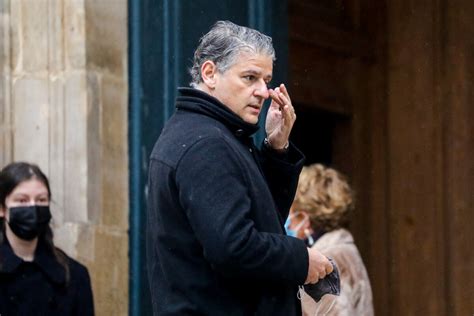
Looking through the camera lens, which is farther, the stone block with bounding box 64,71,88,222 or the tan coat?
the stone block with bounding box 64,71,88,222

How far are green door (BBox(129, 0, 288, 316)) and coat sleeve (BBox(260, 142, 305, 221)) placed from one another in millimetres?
2342

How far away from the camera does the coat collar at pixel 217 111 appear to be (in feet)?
13.0

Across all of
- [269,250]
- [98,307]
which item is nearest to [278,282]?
[269,250]

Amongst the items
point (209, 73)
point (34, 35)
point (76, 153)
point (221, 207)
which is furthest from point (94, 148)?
point (221, 207)

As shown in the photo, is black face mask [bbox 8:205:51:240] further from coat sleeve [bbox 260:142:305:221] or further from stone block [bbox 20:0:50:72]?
coat sleeve [bbox 260:142:305:221]

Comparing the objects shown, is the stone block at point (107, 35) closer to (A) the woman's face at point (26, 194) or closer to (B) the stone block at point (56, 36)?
(B) the stone block at point (56, 36)

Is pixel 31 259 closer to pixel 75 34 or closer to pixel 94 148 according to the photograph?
pixel 94 148

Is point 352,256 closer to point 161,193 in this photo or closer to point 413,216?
point 161,193

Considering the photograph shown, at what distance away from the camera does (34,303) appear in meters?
5.95

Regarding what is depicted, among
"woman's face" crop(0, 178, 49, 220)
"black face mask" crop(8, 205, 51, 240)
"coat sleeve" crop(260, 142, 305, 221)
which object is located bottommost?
"black face mask" crop(8, 205, 51, 240)

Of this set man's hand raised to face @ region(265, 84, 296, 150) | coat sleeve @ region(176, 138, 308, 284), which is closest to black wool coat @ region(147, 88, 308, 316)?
coat sleeve @ region(176, 138, 308, 284)

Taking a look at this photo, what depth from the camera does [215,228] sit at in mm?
3721

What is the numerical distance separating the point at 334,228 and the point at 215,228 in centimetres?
241

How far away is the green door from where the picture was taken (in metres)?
6.56
